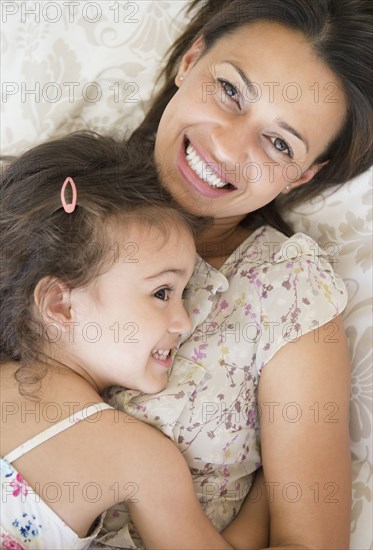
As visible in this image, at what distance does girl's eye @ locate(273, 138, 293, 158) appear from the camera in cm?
154

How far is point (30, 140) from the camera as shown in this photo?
190 cm

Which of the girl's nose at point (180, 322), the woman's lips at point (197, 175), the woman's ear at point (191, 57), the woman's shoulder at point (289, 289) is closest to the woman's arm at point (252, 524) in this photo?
the woman's shoulder at point (289, 289)

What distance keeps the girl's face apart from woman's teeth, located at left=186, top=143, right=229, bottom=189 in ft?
0.62

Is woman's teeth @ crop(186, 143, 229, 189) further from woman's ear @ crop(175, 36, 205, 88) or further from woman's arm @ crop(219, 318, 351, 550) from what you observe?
woman's arm @ crop(219, 318, 351, 550)

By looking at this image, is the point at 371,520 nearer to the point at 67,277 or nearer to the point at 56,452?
the point at 56,452

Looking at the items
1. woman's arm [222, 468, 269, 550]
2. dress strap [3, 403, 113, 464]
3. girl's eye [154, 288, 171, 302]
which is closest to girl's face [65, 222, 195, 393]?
girl's eye [154, 288, 171, 302]

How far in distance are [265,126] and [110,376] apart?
1.99 ft

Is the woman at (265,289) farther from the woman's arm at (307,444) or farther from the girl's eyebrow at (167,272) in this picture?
the girl's eyebrow at (167,272)

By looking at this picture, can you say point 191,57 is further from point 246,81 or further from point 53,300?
point 53,300

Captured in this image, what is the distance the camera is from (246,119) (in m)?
1.50

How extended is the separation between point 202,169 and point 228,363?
42 cm

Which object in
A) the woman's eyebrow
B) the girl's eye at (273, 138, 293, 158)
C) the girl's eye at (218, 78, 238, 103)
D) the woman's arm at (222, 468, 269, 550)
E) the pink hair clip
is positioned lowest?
the woman's arm at (222, 468, 269, 550)

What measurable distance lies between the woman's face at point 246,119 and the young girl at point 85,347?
0.18 meters

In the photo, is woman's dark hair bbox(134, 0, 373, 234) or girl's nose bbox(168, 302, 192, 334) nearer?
girl's nose bbox(168, 302, 192, 334)
